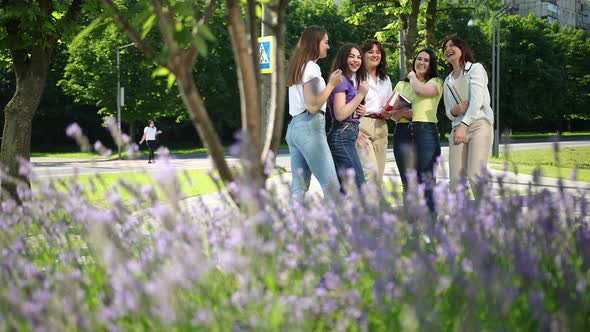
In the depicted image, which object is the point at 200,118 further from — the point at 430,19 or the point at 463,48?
the point at 430,19

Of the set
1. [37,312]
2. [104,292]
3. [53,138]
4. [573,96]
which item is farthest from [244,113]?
[573,96]

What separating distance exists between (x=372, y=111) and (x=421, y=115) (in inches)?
18.4

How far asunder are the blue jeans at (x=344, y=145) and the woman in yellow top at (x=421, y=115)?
903 mm

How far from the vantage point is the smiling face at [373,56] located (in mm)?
6688

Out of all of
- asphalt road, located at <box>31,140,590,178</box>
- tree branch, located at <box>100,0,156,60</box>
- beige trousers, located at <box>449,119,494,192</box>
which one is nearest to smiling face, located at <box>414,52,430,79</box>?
beige trousers, located at <box>449,119,494,192</box>

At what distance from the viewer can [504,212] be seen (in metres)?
→ 3.16

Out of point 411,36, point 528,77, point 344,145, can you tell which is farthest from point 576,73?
point 344,145

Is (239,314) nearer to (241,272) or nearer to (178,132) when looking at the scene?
(241,272)

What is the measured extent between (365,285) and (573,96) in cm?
6705

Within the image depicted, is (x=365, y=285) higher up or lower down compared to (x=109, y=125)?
lower down

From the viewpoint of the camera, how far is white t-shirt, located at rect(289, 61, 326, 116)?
5094mm

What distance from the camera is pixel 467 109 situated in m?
6.27

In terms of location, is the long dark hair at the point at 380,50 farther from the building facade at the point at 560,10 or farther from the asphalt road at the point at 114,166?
the building facade at the point at 560,10

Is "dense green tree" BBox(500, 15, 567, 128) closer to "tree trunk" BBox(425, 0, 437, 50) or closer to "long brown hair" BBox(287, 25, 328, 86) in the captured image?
"tree trunk" BBox(425, 0, 437, 50)
